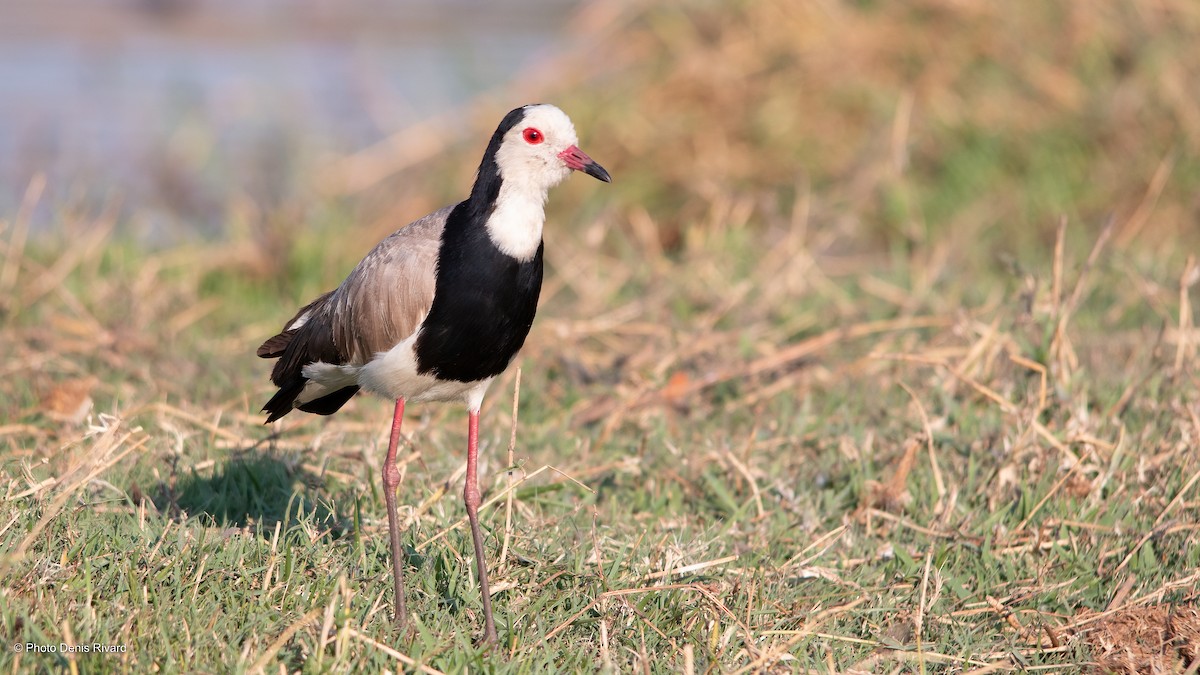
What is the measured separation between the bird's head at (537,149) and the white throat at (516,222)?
0.11 ft

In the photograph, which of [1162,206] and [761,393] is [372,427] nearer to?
[761,393]

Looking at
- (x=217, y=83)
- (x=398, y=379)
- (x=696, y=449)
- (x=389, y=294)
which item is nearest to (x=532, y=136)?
(x=389, y=294)

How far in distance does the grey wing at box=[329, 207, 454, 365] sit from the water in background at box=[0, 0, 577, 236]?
4028 millimetres

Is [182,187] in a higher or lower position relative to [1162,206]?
higher

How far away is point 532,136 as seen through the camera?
3.91m

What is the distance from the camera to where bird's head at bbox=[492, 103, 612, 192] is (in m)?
3.88

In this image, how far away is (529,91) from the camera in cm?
945

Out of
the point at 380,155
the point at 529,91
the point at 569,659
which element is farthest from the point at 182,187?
the point at 569,659

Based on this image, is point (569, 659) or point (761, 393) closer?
point (569, 659)

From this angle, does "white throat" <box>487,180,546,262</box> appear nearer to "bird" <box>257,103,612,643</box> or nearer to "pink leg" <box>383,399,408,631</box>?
"bird" <box>257,103,612,643</box>

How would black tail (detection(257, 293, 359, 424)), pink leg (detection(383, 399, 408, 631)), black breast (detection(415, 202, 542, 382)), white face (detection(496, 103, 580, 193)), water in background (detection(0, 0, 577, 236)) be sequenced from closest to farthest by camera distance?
1. pink leg (detection(383, 399, 408, 631))
2. black breast (detection(415, 202, 542, 382))
3. white face (detection(496, 103, 580, 193))
4. black tail (detection(257, 293, 359, 424))
5. water in background (detection(0, 0, 577, 236))

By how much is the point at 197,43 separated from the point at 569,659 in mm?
12347

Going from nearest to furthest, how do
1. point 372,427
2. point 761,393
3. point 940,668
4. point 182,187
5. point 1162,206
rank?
point 940,668 → point 372,427 → point 761,393 → point 1162,206 → point 182,187

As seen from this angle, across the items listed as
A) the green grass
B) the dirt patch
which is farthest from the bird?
the dirt patch
